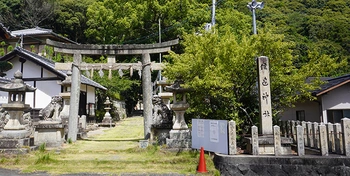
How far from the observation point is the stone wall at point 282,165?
754cm

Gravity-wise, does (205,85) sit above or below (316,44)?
below

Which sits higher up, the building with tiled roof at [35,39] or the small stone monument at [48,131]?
the building with tiled roof at [35,39]

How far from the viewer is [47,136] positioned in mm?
11469

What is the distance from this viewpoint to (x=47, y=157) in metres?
9.12

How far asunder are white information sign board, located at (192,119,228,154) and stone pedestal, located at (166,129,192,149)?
0.41 meters

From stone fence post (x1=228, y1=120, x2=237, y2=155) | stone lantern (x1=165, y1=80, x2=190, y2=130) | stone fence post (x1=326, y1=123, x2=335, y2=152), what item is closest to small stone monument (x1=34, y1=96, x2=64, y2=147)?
stone lantern (x1=165, y1=80, x2=190, y2=130)

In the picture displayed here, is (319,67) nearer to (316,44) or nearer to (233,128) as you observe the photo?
(233,128)

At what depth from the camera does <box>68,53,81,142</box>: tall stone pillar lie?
12.7 m

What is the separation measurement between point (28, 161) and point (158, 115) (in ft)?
17.5

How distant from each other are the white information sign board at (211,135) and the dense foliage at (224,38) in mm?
1295

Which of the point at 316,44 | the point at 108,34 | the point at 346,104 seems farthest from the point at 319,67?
the point at 316,44

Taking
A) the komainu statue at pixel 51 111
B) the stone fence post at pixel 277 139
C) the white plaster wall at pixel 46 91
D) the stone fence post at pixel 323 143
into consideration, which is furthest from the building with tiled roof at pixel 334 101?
the white plaster wall at pixel 46 91

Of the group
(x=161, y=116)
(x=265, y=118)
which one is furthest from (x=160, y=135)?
(x=265, y=118)

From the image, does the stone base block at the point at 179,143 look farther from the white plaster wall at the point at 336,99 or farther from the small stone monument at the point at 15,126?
the white plaster wall at the point at 336,99
